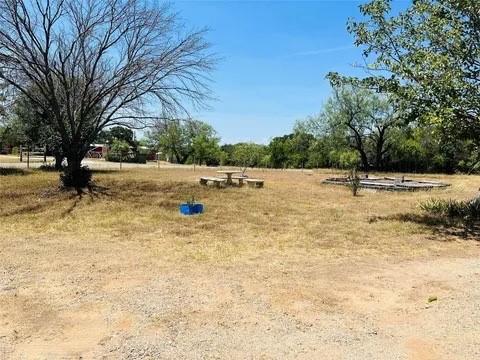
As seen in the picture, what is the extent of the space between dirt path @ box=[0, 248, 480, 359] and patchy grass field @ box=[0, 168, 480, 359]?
0.05ft

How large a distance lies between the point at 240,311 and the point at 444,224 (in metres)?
6.19

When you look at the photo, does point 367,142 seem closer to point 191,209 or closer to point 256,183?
point 256,183

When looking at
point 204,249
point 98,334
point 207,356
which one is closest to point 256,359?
point 207,356

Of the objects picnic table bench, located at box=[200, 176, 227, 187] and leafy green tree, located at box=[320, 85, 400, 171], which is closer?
picnic table bench, located at box=[200, 176, 227, 187]

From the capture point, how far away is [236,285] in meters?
5.09

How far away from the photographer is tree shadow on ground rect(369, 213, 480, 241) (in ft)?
27.2

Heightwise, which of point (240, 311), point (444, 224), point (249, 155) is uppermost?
point (249, 155)

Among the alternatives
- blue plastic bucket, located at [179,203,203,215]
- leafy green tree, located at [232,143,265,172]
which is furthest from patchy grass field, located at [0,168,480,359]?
leafy green tree, located at [232,143,265,172]

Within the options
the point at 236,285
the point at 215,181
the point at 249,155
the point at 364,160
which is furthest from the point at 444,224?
the point at 249,155

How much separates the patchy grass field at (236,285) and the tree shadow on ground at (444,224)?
0.06m

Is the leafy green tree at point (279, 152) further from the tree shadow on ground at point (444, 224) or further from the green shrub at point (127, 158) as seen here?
the tree shadow on ground at point (444, 224)

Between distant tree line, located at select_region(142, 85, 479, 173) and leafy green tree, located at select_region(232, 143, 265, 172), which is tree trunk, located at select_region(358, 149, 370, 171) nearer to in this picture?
distant tree line, located at select_region(142, 85, 479, 173)

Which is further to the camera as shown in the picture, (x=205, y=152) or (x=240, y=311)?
(x=205, y=152)

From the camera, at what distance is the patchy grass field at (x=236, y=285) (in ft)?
12.0
